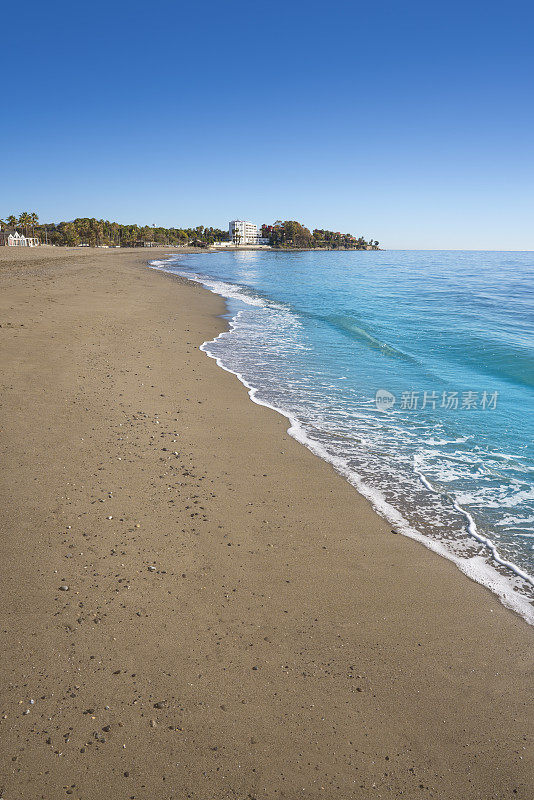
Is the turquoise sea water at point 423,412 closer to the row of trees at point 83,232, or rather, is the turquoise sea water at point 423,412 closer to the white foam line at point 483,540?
the white foam line at point 483,540

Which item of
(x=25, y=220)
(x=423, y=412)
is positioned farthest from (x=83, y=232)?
(x=423, y=412)

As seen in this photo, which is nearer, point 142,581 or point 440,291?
point 142,581

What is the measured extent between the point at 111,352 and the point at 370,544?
990 cm

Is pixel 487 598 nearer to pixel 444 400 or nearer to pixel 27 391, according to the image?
pixel 444 400

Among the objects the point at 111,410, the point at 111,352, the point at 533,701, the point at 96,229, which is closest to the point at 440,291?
the point at 111,352

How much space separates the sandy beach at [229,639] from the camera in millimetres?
3131

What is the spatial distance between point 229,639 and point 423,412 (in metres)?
8.04

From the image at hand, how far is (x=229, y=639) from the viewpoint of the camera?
4.10 metres

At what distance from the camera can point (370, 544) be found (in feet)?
18.7

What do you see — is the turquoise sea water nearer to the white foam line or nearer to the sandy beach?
the white foam line

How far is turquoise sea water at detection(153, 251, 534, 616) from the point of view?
6.20 m

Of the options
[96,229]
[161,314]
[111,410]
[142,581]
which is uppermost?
[96,229]

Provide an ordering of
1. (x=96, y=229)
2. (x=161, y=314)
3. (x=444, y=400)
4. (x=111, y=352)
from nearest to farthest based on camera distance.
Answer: (x=444, y=400) < (x=111, y=352) < (x=161, y=314) < (x=96, y=229)

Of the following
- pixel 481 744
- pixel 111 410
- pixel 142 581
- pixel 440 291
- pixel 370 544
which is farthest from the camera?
pixel 440 291
